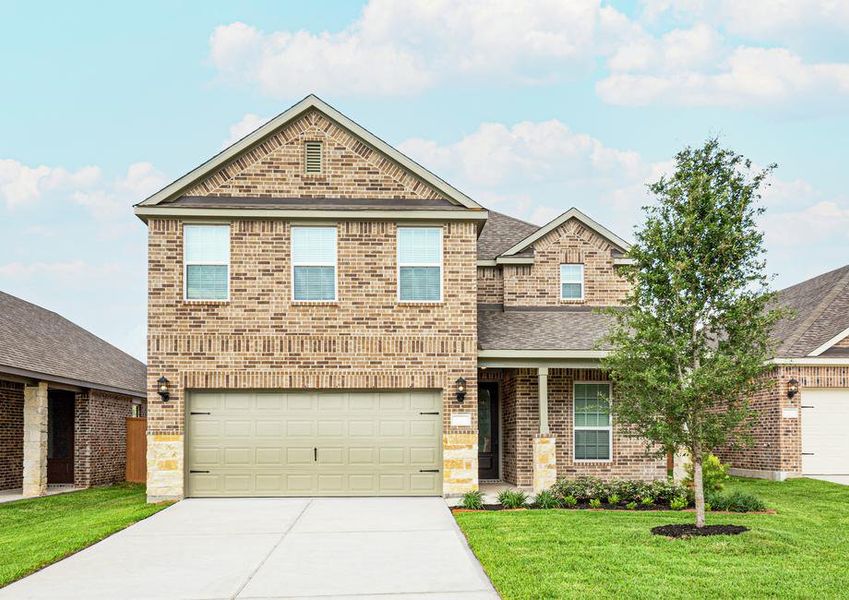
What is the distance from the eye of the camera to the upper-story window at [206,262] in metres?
17.4

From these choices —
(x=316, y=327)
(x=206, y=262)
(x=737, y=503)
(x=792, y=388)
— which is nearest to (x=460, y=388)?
(x=316, y=327)

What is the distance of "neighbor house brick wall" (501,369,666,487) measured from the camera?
19.1 m

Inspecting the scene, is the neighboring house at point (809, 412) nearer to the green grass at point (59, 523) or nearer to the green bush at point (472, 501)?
the green bush at point (472, 501)

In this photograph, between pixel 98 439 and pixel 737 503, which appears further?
pixel 98 439

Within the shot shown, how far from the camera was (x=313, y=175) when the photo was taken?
17766 millimetres

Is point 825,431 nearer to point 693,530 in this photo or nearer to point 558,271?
point 558,271

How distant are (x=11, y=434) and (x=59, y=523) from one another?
7226 mm

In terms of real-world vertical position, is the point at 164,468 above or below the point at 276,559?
above

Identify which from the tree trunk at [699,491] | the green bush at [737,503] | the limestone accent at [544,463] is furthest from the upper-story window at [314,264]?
the green bush at [737,503]

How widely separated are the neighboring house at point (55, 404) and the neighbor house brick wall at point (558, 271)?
10.8 m

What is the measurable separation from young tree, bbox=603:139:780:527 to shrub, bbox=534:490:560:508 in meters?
3.48

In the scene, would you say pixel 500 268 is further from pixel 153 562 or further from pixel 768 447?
pixel 153 562

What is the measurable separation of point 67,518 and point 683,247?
11.4m

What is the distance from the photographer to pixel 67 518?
615 inches
